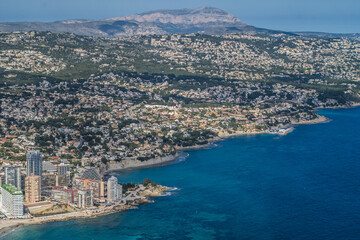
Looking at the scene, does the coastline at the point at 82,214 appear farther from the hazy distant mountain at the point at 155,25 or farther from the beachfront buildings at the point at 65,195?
the hazy distant mountain at the point at 155,25

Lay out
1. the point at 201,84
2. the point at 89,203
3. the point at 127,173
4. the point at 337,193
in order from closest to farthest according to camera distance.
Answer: the point at 89,203, the point at 337,193, the point at 127,173, the point at 201,84

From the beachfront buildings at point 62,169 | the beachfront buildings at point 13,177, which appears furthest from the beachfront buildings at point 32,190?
the beachfront buildings at point 62,169

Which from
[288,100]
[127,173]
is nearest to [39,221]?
[127,173]

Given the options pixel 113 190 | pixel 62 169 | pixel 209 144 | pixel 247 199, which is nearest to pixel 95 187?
pixel 113 190

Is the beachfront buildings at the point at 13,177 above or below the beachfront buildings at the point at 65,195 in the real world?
above

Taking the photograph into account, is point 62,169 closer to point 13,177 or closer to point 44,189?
point 44,189

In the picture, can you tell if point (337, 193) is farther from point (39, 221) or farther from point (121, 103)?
point (121, 103)
